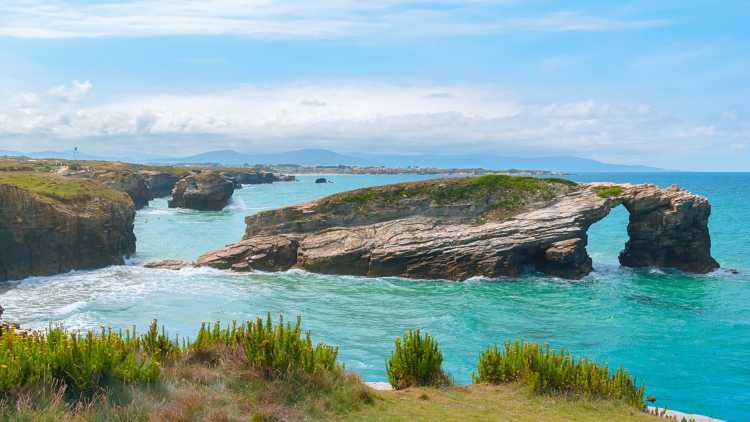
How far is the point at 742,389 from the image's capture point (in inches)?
808

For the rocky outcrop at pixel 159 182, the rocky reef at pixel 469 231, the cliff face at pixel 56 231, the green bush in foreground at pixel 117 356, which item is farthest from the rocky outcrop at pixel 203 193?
the green bush in foreground at pixel 117 356

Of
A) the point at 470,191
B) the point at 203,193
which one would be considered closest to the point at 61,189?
the point at 470,191

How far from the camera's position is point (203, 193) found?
94375 mm

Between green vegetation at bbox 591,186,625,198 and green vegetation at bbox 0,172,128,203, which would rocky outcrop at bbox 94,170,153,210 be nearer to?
green vegetation at bbox 0,172,128,203

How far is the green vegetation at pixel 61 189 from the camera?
40.5 metres

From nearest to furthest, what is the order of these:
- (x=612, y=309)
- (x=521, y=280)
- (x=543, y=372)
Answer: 1. (x=543, y=372)
2. (x=612, y=309)
3. (x=521, y=280)

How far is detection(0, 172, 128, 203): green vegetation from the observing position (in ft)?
133

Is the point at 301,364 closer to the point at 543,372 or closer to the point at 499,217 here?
the point at 543,372

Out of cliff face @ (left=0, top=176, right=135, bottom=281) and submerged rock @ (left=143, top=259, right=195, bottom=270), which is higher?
cliff face @ (left=0, top=176, right=135, bottom=281)

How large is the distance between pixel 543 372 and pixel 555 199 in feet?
102

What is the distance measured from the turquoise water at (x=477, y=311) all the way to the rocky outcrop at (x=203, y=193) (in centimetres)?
5383

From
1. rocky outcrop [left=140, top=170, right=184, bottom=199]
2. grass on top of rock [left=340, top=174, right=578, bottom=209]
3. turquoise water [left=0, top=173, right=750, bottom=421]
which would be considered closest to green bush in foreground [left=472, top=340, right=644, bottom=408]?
turquoise water [left=0, top=173, right=750, bottom=421]

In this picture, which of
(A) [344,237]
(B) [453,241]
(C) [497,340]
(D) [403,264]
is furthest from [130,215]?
(C) [497,340]

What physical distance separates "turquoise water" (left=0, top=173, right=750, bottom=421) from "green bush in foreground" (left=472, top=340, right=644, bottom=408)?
20.8ft
